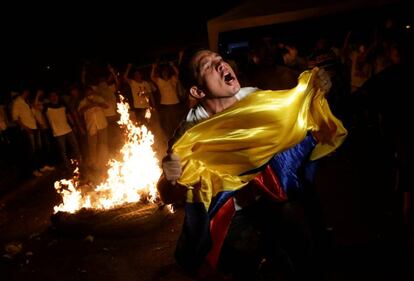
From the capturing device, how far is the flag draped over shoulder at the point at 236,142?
298cm

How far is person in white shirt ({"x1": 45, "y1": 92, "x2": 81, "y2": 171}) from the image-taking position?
1014 centimetres

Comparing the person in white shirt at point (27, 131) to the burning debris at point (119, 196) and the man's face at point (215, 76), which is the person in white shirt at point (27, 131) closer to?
the burning debris at point (119, 196)

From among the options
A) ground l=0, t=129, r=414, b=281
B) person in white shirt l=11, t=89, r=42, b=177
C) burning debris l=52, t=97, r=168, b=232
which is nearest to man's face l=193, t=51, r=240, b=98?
ground l=0, t=129, r=414, b=281

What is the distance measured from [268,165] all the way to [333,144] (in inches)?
23.0

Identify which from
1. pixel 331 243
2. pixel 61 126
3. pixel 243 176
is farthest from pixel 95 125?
pixel 331 243

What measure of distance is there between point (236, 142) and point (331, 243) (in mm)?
1289

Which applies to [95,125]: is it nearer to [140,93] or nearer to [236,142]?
[140,93]

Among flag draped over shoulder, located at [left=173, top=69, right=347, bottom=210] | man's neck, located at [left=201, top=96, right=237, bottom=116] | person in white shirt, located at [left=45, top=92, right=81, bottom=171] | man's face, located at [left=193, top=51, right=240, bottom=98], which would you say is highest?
man's face, located at [left=193, top=51, right=240, bottom=98]

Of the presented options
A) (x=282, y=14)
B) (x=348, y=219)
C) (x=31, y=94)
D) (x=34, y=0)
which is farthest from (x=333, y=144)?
(x=34, y=0)

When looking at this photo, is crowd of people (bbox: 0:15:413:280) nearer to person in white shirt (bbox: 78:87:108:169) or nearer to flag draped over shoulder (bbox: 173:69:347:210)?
flag draped over shoulder (bbox: 173:69:347:210)

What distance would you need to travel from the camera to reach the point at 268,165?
315cm

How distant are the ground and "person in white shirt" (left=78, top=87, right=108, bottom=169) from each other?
2.90 metres

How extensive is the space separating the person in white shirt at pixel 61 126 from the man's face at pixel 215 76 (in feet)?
25.9

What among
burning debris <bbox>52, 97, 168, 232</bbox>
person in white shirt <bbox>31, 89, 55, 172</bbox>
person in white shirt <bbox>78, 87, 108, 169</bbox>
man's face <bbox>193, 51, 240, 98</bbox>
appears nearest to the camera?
man's face <bbox>193, 51, 240, 98</bbox>
